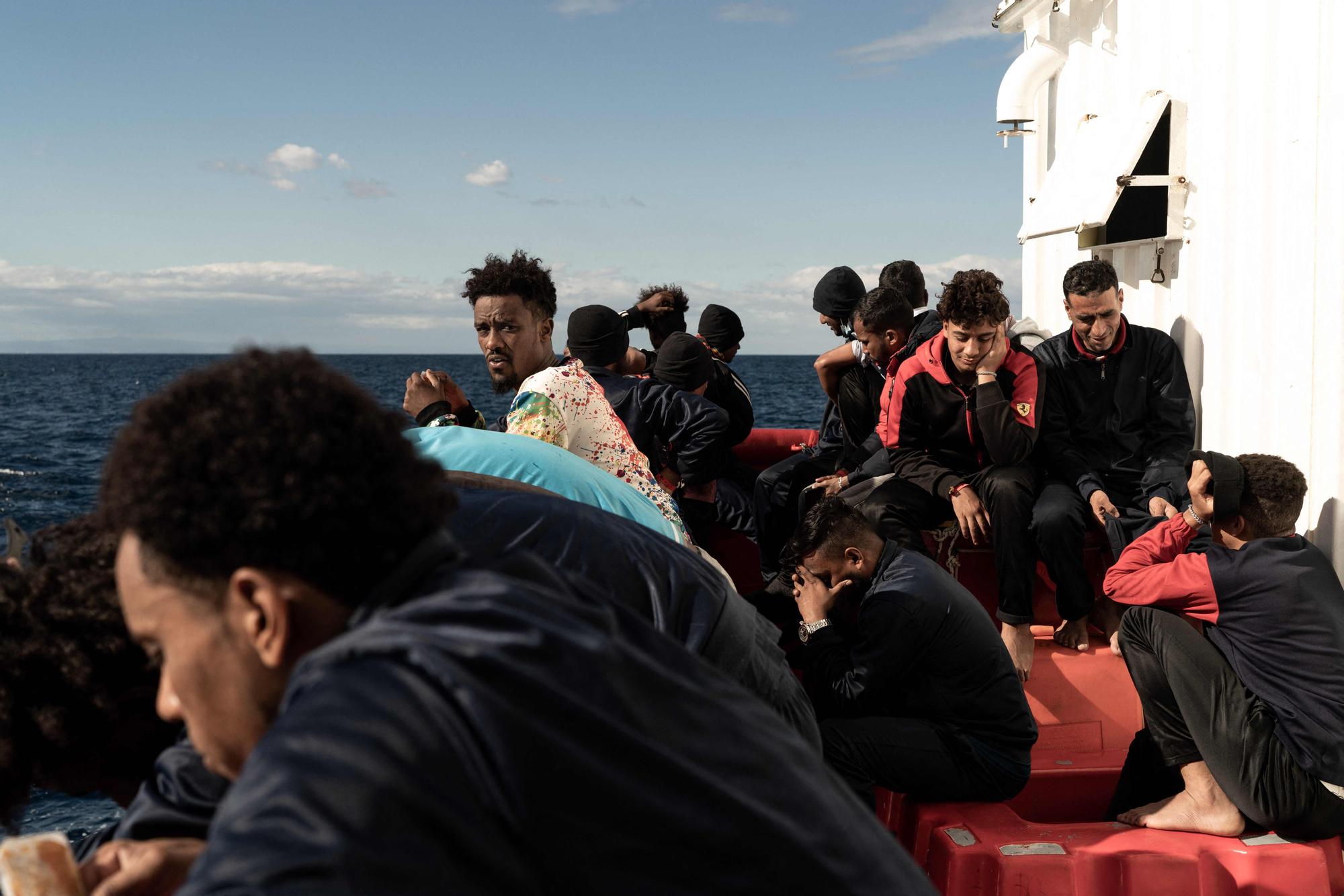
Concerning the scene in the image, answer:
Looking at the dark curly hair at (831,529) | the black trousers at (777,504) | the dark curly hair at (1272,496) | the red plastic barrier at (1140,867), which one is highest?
the dark curly hair at (1272,496)

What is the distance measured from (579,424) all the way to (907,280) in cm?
383

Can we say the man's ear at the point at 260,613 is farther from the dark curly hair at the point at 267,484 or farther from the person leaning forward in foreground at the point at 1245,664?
the person leaning forward in foreground at the point at 1245,664

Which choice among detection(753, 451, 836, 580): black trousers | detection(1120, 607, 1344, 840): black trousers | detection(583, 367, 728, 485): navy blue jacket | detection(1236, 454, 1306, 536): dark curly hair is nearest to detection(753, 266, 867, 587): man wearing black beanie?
detection(753, 451, 836, 580): black trousers

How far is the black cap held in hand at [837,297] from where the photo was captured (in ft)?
23.0

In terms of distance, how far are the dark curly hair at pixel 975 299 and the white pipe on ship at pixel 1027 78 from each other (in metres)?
2.40

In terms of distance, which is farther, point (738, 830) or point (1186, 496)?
point (1186, 496)

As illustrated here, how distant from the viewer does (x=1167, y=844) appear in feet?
12.5

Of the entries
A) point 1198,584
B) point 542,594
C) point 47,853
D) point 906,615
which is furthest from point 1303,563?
point 47,853

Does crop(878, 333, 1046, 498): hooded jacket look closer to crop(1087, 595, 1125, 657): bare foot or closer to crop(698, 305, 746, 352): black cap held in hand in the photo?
crop(1087, 595, 1125, 657): bare foot

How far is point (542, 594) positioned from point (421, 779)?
0.24 meters

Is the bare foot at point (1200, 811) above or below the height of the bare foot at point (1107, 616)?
below

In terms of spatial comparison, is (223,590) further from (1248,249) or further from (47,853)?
(1248,249)

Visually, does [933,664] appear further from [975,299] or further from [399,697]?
[399,697]

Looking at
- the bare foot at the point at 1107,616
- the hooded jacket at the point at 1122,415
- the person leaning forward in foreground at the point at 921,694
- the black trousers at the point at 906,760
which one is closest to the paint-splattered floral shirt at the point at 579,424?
the person leaning forward in foreground at the point at 921,694
